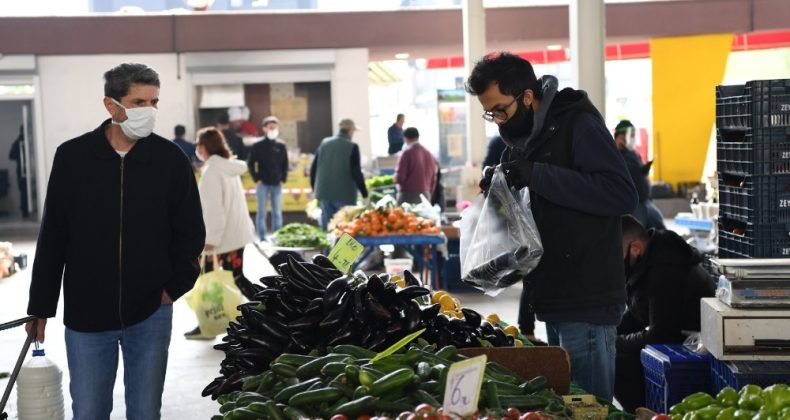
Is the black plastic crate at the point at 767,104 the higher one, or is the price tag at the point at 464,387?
the black plastic crate at the point at 767,104

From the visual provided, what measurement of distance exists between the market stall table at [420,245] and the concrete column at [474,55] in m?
3.50

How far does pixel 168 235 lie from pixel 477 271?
116cm

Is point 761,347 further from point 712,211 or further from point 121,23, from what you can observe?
point 121,23

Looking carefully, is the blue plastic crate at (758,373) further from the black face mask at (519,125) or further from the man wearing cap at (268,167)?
the man wearing cap at (268,167)

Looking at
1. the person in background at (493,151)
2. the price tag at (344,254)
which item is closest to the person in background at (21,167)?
the person in background at (493,151)

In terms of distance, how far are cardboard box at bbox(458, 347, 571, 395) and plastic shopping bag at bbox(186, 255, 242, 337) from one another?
15.2ft

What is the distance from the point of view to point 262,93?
1939 cm

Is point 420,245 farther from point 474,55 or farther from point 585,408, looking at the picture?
point 585,408

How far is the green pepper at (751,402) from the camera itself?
2.86m

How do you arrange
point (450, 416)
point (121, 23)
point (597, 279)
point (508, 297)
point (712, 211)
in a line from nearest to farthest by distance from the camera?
point (450, 416), point (597, 279), point (508, 297), point (712, 211), point (121, 23)

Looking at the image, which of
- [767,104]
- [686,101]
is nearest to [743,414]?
[767,104]

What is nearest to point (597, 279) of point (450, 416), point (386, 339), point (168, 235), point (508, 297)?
point (386, 339)

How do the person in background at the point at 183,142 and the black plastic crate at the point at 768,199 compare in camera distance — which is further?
the person in background at the point at 183,142

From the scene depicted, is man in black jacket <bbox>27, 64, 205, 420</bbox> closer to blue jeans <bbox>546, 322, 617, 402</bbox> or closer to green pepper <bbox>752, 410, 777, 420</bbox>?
blue jeans <bbox>546, 322, 617, 402</bbox>
